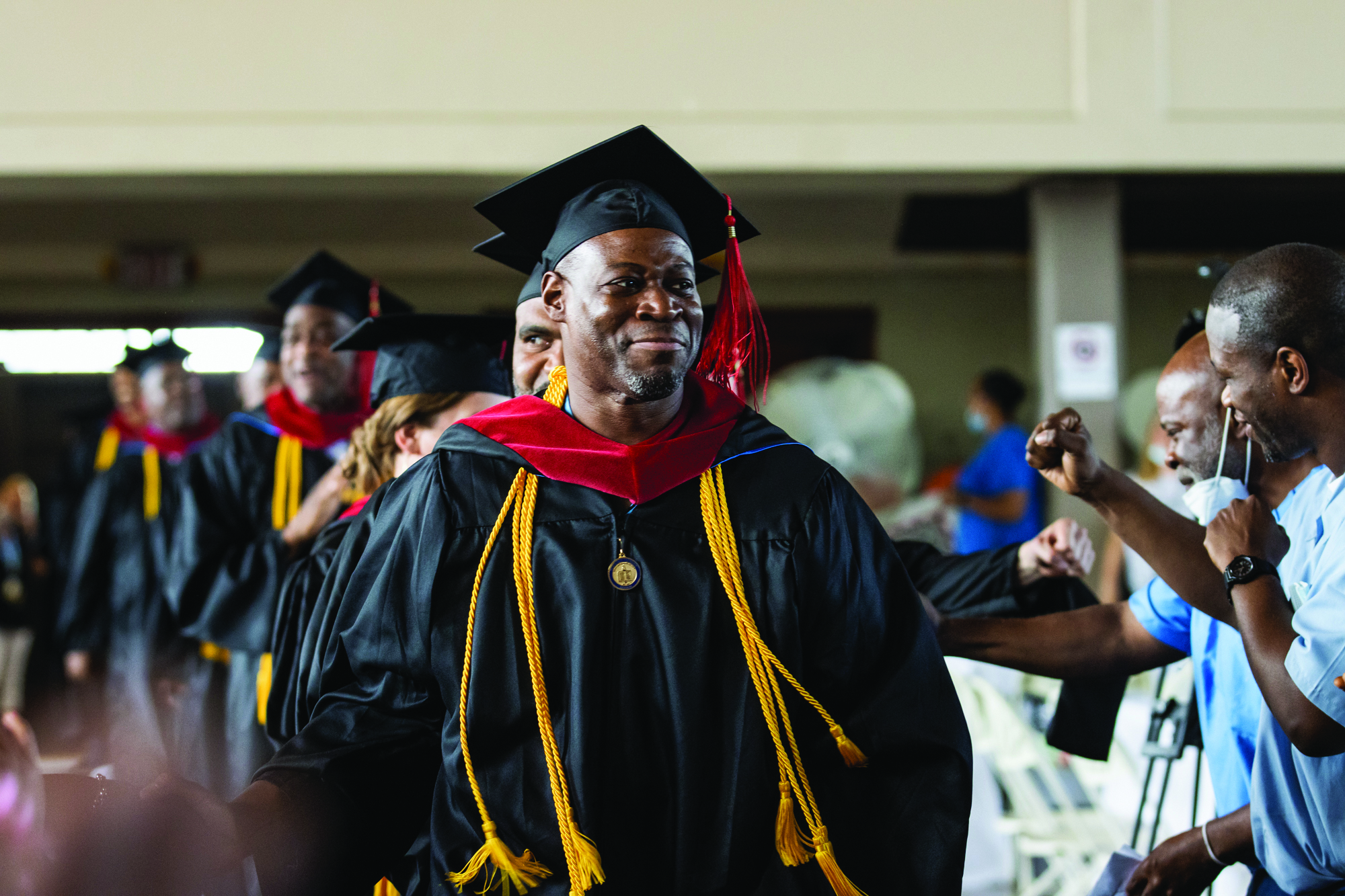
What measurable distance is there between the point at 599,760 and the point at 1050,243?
4.53m

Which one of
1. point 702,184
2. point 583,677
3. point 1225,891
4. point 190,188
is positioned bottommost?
point 1225,891

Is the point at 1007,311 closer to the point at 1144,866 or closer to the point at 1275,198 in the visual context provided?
the point at 1275,198

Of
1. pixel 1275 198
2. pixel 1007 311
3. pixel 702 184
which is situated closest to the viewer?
pixel 702 184

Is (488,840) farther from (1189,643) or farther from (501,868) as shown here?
(1189,643)

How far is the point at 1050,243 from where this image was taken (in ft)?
17.8

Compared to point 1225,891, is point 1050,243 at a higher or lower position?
higher

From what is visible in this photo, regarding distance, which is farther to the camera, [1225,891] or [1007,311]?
[1007,311]

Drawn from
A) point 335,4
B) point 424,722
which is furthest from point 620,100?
point 424,722

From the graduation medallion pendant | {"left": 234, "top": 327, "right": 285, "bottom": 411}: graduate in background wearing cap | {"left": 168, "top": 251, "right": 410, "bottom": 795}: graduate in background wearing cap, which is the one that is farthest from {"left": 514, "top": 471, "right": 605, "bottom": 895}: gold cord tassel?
{"left": 234, "top": 327, "right": 285, "bottom": 411}: graduate in background wearing cap

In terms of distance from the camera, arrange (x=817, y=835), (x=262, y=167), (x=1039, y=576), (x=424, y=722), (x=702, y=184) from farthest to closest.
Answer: (x=262, y=167) → (x=1039, y=576) → (x=702, y=184) → (x=424, y=722) → (x=817, y=835)

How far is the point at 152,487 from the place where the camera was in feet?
15.4

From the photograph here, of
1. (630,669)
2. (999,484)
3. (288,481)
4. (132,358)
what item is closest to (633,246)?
(630,669)

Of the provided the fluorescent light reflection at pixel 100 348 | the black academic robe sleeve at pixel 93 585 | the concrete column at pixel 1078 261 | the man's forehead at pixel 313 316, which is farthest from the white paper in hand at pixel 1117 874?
the fluorescent light reflection at pixel 100 348

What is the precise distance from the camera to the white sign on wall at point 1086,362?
5.38 m
